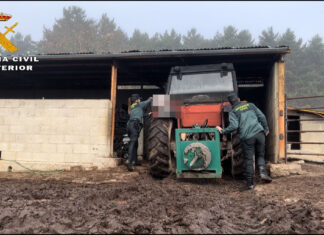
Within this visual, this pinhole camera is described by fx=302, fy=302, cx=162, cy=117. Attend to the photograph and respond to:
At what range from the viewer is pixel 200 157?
566cm

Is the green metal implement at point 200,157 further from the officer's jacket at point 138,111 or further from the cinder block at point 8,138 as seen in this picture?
the cinder block at point 8,138

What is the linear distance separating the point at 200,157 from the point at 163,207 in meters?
1.74

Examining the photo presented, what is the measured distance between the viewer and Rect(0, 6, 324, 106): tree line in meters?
39.2

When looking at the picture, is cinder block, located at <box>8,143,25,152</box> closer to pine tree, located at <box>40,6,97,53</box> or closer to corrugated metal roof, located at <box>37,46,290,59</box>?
corrugated metal roof, located at <box>37,46,290,59</box>

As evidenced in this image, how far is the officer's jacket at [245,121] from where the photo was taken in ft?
18.4

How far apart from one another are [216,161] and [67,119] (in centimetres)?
458

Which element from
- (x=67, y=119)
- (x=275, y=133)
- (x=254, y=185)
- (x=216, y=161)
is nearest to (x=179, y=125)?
(x=216, y=161)

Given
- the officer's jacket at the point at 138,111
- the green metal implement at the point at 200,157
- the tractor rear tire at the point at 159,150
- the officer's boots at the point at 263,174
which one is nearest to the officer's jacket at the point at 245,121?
the green metal implement at the point at 200,157

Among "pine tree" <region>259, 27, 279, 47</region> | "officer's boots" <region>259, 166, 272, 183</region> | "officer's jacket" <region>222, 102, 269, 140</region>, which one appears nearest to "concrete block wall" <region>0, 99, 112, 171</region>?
"officer's jacket" <region>222, 102, 269, 140</region>

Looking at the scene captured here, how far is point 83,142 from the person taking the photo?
26.8 feet

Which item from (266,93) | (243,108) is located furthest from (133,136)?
(266,93)

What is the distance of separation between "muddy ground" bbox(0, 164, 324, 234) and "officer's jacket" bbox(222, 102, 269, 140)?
1.07m

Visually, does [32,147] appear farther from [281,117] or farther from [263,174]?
[281,117]

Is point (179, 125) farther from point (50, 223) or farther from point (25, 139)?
point (25, 139)
